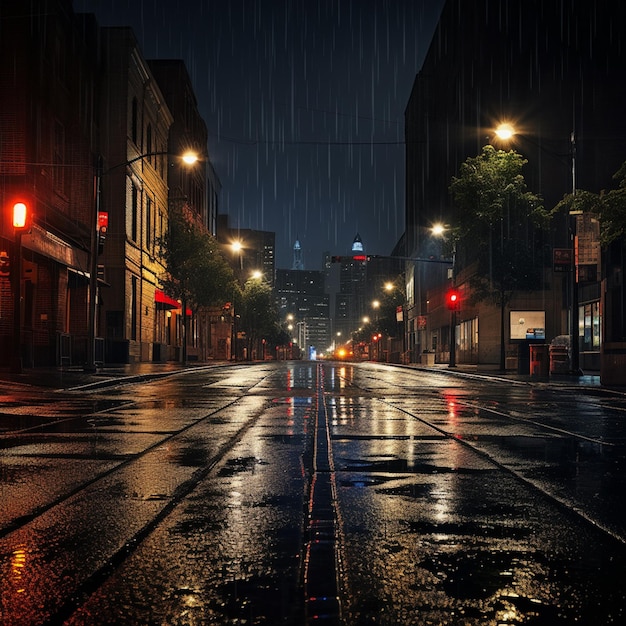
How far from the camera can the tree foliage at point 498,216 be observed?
121ft

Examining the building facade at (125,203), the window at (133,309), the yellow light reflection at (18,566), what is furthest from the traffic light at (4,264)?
the yellow light reflection at (18,566)

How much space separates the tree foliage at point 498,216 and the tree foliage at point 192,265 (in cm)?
1886

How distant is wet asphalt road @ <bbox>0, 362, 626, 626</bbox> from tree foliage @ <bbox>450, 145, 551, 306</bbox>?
27.3 meters

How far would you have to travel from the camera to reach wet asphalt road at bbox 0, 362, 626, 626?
10.9 ft

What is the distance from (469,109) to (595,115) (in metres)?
16.0

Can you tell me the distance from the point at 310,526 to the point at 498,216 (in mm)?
33529

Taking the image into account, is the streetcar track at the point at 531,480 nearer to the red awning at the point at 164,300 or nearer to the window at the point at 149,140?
the red awning at the point at 164,300

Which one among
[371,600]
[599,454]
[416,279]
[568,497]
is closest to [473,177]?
[599,454]

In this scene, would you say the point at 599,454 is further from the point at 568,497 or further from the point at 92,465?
the point at 92,465

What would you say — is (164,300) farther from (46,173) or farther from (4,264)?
(4,264)

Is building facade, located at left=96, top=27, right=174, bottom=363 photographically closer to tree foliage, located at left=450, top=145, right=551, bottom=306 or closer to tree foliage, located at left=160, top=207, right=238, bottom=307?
tree foliage, located at left=160, top=207, right=238, bottom=307

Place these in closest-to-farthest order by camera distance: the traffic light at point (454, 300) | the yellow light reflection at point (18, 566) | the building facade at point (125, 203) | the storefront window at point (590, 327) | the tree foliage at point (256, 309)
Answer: the yellow light reflection at point (18, 566) → the storefront window at point (590, 327) → the building facade at point (125, 203) → the traffic light at point (454, 300) → the tree foliage at point (256, 309)

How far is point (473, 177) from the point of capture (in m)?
36.8

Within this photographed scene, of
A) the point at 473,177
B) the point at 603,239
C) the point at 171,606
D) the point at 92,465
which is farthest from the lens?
the point at 473,177
